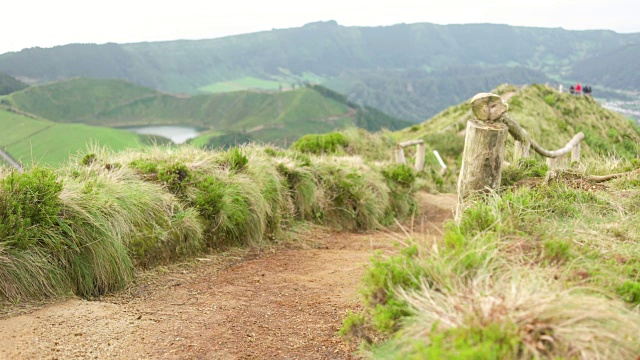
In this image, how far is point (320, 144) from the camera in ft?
43.9

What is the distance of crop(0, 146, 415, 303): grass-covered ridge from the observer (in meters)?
4.64

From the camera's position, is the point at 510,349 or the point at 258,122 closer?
the point at 510,349

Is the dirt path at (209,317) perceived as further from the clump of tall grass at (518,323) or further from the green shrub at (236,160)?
the green shrub at (236,160)

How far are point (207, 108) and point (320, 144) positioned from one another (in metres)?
146

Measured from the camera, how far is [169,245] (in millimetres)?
5934

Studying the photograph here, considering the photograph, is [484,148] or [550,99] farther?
[550,99]

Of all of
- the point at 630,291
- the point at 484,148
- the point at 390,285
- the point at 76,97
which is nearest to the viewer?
the point at 630,291

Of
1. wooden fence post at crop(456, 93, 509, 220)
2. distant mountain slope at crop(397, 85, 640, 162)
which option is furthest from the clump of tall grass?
distant mountain slope at crop(397, 85, 640, 162)

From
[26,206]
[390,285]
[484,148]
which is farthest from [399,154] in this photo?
[390,285]

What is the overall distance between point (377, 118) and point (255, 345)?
392ft

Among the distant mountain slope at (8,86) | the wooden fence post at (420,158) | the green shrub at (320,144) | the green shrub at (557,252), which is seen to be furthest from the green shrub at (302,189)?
the distant mountain slope at (8,86)

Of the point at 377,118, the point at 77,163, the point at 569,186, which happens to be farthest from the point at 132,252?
the point at 377,118

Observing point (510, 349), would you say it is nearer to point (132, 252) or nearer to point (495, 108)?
point (495, 108)

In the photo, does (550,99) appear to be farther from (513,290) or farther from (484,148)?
(513,290)
